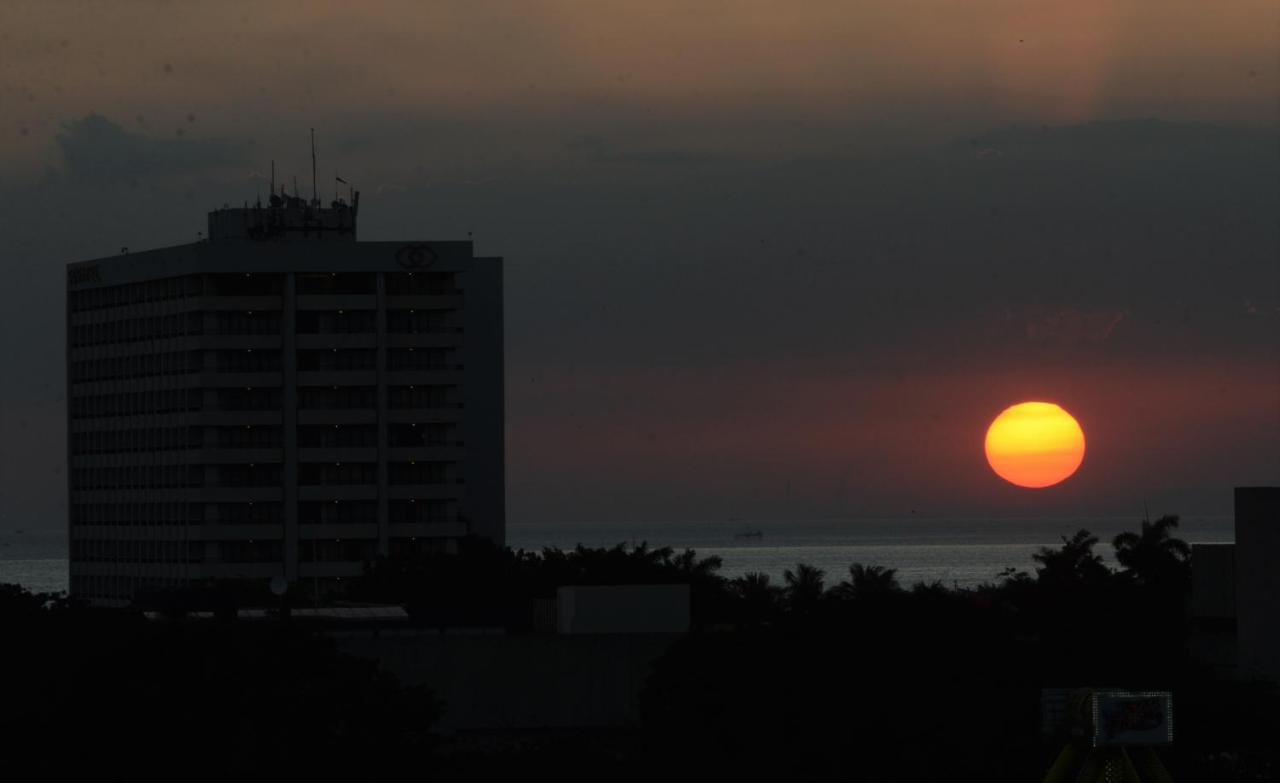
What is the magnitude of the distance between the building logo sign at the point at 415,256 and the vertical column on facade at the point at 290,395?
32.9ft

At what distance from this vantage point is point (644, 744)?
6300 centimetres

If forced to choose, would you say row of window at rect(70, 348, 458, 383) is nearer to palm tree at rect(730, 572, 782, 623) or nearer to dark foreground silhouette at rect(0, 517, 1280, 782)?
palm tree at rect(730, 572, 782, 623)

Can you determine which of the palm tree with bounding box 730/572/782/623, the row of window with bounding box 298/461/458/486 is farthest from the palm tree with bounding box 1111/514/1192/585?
the row of window with bounding box 298/461/458/486

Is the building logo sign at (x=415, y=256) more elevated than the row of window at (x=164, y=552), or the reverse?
the building logo sign at (x=415, y=256)

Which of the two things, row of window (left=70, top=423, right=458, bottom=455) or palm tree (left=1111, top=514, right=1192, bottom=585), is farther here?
row of window (left=70, top=423, right=458, bottom=455)

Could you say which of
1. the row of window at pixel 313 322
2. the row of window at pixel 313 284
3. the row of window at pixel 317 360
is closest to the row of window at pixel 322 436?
the row of window at pixel 317 360

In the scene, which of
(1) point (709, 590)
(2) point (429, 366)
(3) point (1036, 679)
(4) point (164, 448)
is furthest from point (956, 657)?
(4) point (164, 448)

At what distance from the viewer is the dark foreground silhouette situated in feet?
149

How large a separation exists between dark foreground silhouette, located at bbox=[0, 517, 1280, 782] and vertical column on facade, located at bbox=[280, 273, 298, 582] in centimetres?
11741

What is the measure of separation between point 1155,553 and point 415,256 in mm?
75932

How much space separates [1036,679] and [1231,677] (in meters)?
6.44

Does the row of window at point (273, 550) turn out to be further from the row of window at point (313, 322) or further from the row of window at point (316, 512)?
the row of window at point (313, 322)

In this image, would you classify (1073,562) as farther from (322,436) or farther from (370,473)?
(322,436)

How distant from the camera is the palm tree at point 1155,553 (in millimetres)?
137125
